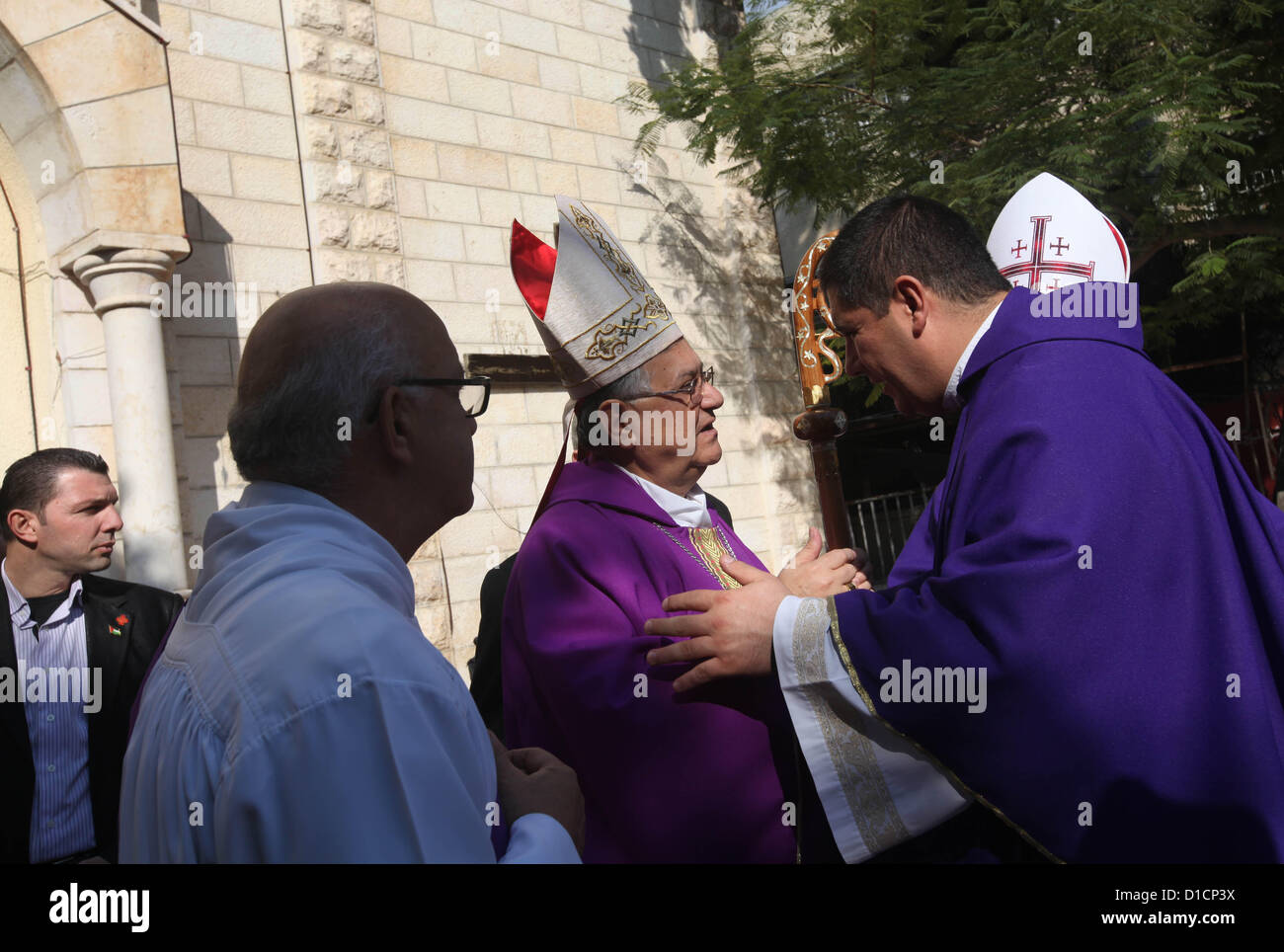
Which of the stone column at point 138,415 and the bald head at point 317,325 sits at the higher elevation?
→ the stone column at point 138,415

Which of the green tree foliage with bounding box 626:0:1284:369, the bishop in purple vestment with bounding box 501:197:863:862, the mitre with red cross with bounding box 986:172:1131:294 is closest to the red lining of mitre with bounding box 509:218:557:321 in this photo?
the bishop in purple vestment with bounding box 501:197:863:862

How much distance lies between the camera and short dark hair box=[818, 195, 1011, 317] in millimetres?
2221

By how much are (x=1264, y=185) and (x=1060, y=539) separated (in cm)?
570

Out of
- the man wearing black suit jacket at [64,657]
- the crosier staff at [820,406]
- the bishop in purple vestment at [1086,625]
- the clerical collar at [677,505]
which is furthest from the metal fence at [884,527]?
the bishop in purple vestment at [1086,625]

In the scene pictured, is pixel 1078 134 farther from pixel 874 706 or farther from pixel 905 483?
pixel 874 706

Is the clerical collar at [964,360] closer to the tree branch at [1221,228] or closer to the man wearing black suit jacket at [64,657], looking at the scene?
the man wearing black suit jacket at [64,657]

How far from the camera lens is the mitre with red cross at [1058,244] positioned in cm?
263

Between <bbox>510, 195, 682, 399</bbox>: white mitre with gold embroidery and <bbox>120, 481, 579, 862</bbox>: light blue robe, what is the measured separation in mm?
1773

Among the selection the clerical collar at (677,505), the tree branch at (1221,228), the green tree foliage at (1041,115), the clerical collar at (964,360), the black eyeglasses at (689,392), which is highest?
the green tree foliage at (1041,115)

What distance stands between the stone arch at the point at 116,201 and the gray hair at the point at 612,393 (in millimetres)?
2900

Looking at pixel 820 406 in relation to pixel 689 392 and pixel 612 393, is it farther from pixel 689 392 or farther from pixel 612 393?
pixel 612 393

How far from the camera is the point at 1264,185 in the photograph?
20.4 feet

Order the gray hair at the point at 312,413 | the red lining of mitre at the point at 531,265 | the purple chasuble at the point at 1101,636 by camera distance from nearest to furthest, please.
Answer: the gray hair at the point at 312,413 < the purple chasuble at the point at 1101,636 < the red lining of mitre at the point at 531,265

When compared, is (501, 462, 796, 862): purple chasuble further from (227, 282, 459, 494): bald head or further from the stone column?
the stone column
